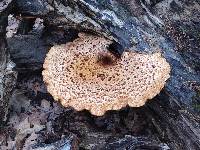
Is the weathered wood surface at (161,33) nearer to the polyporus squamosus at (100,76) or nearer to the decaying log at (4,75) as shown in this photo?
the polyporus squamosus at (100,76)

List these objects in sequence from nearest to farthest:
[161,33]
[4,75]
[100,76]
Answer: [100,76], [161,33], [4,75]

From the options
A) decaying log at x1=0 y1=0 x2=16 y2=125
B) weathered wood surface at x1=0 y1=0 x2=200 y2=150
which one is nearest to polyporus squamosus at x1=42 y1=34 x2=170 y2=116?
weathered wood surface at x1=0 y1=0 x2=200 y2=150

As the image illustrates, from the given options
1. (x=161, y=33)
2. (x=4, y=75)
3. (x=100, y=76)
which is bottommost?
(x=4, y=75)

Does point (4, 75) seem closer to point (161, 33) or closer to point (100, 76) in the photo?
point (100, 76)

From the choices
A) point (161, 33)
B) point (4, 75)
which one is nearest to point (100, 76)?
point (161, 33)

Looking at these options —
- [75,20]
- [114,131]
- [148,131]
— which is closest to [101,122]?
[114,131]

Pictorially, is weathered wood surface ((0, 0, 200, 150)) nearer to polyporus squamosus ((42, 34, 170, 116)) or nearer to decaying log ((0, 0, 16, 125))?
polyporus squamosus ((42, 34, 170, 116))
